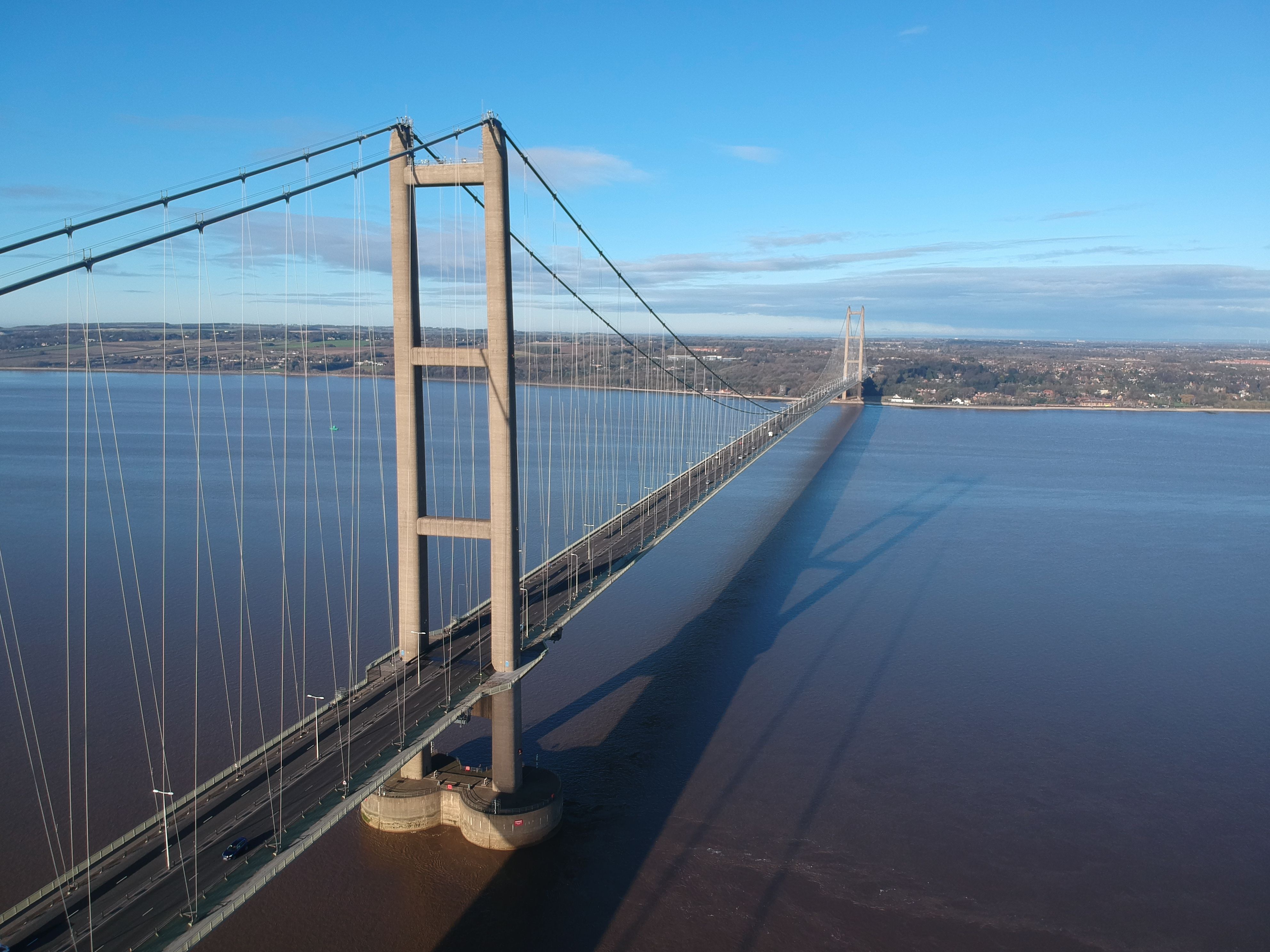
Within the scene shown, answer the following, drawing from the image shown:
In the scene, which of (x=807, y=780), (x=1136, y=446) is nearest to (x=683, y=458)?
(x=807, y=780)

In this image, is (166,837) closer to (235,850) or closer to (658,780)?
(235,850)

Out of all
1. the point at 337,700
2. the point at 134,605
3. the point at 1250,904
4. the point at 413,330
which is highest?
the point at 413,330

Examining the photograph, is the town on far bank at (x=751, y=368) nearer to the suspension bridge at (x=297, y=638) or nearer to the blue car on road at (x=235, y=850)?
the suspension bridge at (x=297, y=638)

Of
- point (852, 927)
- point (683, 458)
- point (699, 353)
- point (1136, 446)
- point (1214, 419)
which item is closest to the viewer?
point (852, 927)

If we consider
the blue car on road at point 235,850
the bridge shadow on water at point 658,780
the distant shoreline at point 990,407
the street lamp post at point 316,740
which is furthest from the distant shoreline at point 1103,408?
the blue car on road at point 235,850

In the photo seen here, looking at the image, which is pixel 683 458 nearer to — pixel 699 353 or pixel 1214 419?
pixel 1214 419

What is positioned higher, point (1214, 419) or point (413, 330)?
point (413, 330)

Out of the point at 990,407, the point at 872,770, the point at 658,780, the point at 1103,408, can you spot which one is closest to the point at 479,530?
the point at 658,780
